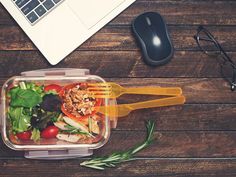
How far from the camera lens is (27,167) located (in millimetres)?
1155

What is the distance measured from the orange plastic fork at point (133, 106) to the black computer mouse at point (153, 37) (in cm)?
9

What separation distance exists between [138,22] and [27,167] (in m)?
0.42

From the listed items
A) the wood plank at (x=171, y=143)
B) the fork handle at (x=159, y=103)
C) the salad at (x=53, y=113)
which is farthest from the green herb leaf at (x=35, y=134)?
the fork handle at (x=159, y=103)

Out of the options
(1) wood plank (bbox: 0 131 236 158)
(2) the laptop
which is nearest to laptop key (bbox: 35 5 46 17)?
(2) the laptop

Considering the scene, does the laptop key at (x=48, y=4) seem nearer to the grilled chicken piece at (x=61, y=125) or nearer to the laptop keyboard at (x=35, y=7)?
the laptop keyboard at (x=35, y=7)

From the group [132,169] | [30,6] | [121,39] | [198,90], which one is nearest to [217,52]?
[198,90]

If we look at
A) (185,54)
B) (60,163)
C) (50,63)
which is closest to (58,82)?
(50,63)

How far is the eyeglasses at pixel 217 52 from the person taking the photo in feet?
3.76

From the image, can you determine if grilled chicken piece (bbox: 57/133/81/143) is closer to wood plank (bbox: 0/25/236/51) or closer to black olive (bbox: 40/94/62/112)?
black olive (bbox: 40/94/62/112)

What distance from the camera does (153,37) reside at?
111 centimetres

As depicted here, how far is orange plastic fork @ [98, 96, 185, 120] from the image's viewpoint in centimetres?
111

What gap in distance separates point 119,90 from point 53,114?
0.16 metres

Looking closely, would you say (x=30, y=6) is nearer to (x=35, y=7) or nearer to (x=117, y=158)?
(x=35, y=7)

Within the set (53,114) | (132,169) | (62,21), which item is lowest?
(132,169)
